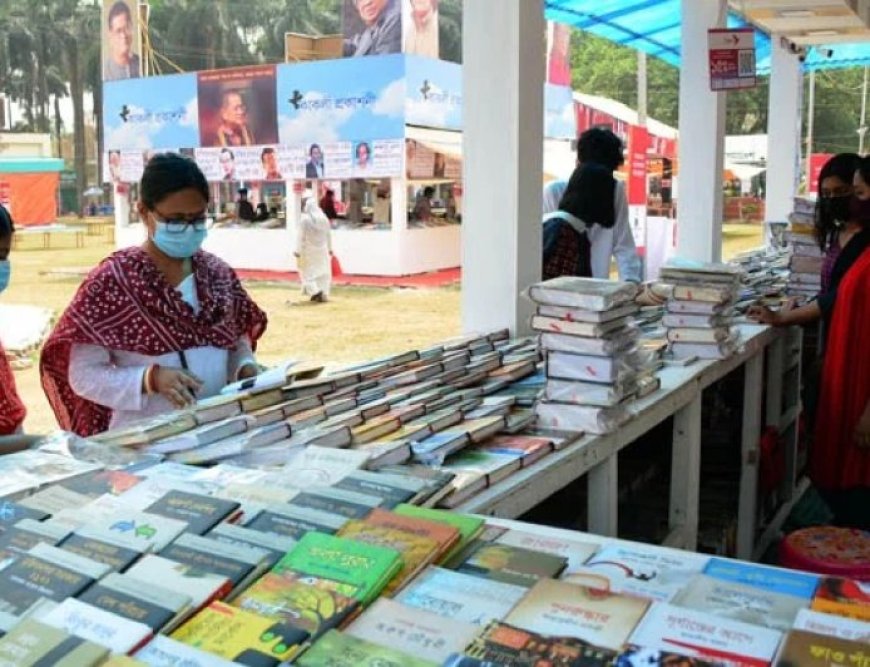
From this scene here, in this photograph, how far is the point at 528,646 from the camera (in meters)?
1.02

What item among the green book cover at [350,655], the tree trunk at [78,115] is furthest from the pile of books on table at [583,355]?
the tree trunk at [78,115]

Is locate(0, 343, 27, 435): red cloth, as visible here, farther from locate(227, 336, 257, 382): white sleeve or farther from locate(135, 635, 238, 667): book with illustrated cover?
locate(135, 635, 238, 667): book with illustrated cover

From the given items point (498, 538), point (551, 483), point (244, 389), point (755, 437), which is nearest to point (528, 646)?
point (498, 538)

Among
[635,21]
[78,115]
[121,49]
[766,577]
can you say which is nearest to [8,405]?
[766,577]

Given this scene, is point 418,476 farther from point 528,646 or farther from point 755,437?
point 755,437

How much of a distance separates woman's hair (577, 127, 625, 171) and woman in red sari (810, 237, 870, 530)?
3.67ft

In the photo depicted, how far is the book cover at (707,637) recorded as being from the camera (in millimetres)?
994

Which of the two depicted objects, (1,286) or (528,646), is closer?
(528,646)

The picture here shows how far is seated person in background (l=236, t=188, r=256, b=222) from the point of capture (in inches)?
632

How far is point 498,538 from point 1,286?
5.28 feet

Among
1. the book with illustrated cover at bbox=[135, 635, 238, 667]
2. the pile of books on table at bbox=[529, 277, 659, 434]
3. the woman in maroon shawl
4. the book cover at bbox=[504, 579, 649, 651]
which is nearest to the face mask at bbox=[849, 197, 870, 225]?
the pile of books on table at bbox=[529, 277, 659, 434]

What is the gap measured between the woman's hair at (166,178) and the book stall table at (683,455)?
113cm

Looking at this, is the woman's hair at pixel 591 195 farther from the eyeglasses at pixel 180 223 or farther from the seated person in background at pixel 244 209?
the seated person in background at pixel 244 209

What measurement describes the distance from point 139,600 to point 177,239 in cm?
140
